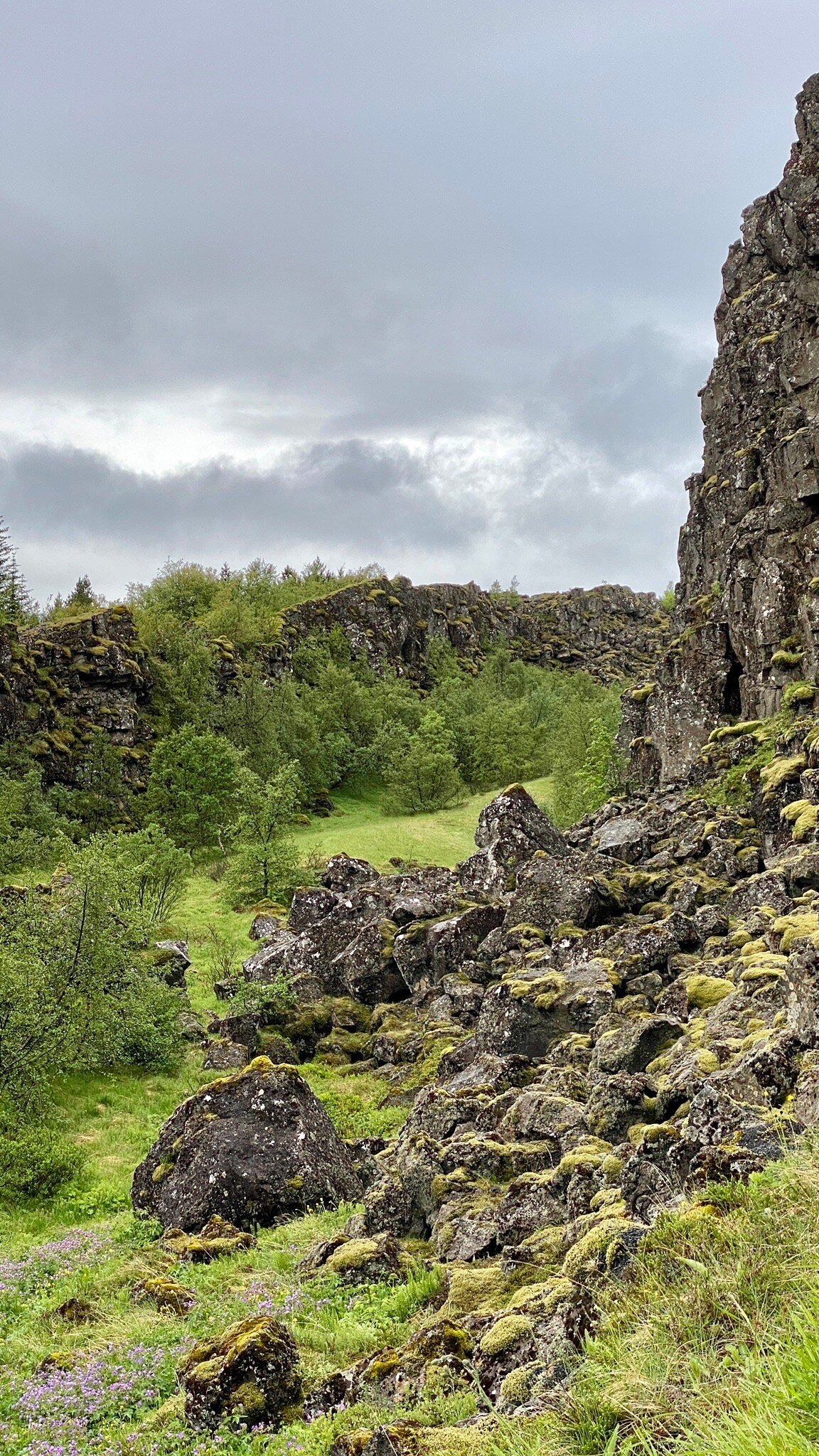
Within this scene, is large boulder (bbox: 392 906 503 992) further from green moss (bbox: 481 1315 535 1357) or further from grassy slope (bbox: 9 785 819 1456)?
green moss (bbox: 481 1315 535 1357)

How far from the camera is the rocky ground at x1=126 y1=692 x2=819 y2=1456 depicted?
781 centimetres

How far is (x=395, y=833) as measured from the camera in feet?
212

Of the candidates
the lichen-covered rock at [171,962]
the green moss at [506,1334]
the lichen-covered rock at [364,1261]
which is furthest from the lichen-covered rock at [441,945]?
the green moss at [506,1334]

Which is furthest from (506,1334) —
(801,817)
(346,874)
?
(346,874)

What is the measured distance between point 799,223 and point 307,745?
53615 millimetres

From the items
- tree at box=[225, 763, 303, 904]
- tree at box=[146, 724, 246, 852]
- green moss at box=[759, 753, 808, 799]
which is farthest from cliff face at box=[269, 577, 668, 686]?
green moss at box=[759, 753, 808, 799]

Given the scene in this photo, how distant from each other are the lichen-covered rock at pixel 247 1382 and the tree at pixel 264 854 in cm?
3506

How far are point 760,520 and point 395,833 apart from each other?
3360cm

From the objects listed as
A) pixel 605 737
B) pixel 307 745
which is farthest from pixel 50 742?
pixel 605 737

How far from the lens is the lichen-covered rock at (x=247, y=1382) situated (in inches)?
301

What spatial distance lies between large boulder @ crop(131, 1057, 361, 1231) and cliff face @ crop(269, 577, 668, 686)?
263 ft

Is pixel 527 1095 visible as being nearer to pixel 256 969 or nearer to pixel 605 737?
pixel 256 969

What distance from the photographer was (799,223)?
42469 millimetres

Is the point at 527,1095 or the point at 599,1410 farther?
the point at 527,1095
